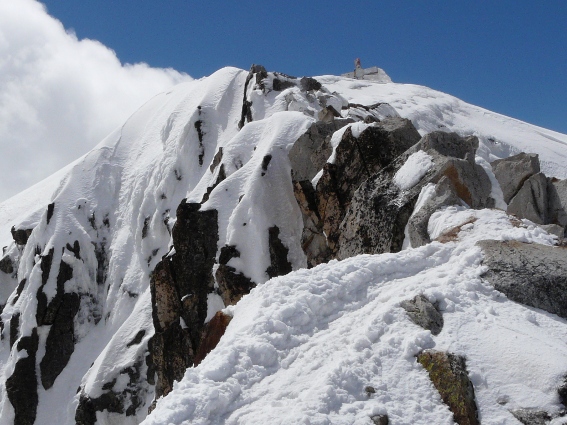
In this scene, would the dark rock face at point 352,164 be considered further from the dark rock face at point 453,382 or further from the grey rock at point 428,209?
the dark rock face at point 453,382

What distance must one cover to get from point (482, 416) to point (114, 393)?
32328 mm

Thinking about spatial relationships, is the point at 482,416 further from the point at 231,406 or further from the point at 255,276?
the point at 255,276

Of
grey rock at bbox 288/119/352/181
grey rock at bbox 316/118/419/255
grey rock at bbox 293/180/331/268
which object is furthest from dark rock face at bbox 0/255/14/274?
grey rock at bbox 316/118/419/255

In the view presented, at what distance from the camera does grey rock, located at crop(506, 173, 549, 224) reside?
2266 cm

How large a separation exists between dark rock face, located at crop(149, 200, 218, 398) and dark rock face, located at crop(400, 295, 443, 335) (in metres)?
18.8

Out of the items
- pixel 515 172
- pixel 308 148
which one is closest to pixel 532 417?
pixel 515 172

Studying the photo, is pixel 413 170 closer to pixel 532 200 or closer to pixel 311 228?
pixel 311 228

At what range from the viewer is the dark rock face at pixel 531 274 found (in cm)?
875

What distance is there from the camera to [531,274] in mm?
9016

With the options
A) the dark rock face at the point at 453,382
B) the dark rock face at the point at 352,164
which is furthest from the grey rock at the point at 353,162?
the dark rock face at the point at 453,382

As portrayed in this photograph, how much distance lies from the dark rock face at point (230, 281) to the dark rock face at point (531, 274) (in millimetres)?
16244

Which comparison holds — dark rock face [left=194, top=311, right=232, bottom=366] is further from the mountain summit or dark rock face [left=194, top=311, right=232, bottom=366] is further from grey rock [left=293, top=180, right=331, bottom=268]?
grey rock [left=293, top=180, right=331, bottom=268]

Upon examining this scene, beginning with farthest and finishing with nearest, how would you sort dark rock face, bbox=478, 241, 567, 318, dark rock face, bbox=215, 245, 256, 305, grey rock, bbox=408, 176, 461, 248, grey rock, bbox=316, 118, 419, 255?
dark rock face, bbox=215, 245, 256, 305 → grey rock, bbox=316, 118, 419, 255 → grey rock, bbox=408, 176, 461, 248 → dark rock face, bbox=478, 241, 567, 318

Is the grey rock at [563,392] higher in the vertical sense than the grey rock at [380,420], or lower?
higher
